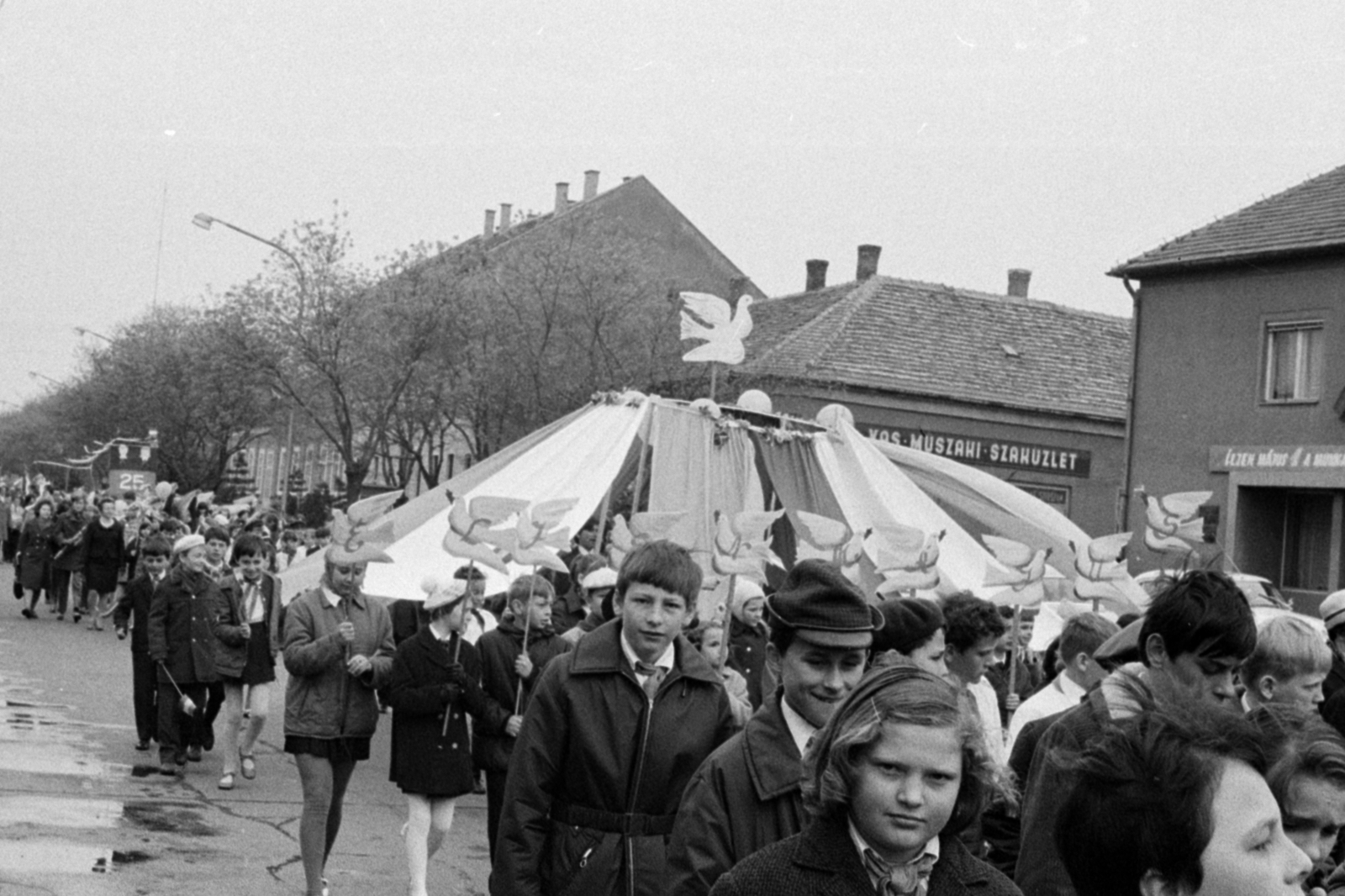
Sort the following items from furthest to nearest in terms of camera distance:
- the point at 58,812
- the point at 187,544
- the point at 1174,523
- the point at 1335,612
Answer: the point at 187,544 < the point at 58,812 < the point at 1174,523 < the point at 1335,612

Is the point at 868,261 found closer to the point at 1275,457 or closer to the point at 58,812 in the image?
the point at 1275,457

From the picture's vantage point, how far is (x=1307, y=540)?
31047 millimetres

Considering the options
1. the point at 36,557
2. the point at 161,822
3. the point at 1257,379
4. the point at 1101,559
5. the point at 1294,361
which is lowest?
the point at 161,822

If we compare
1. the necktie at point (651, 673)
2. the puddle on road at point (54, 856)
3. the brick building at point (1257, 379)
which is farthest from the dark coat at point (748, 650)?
the brick building at point (1257, 379)

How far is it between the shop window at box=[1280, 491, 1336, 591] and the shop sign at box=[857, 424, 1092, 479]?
1068 centimetres

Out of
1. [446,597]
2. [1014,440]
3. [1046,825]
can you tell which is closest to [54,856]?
[446,597]

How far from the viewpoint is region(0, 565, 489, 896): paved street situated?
937cm

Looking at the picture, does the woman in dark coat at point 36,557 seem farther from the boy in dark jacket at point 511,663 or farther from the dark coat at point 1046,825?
the dark coat at point 1046,825

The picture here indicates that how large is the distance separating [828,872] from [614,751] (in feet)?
7.04

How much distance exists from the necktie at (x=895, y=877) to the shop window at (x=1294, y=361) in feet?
95.9

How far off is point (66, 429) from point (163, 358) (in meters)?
17.7

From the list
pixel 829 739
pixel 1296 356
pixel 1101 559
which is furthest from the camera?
pixel 1296 356

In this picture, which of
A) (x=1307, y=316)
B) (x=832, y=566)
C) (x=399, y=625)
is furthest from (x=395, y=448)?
(x=832, y=566)

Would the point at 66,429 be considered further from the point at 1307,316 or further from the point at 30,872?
the point at 30,872
